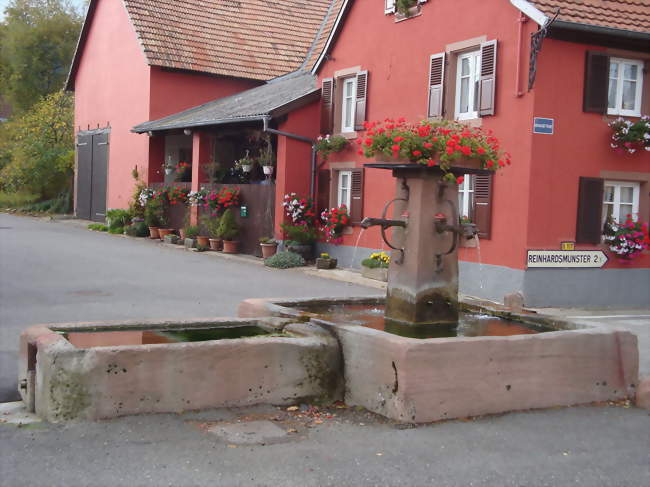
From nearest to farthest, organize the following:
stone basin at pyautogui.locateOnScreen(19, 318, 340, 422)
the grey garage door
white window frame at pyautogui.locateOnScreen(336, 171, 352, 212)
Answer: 1. stone basin at pyautogui.locateOnScreen(19, 318, 340, 422)
2. white window frame at pyautogui.locateOnScreen(336, 171, 352, 212)
3. the grey garage door

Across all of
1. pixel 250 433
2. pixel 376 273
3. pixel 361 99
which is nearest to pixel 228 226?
pixel 361 99

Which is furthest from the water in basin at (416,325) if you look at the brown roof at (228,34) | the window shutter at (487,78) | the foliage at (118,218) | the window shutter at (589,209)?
the foliage at (118,218)

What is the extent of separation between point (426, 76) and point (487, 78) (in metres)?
1.95

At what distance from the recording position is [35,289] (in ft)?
41.9

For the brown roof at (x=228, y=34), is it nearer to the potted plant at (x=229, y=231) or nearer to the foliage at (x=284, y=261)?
the potted plant at (x=229, y=231)

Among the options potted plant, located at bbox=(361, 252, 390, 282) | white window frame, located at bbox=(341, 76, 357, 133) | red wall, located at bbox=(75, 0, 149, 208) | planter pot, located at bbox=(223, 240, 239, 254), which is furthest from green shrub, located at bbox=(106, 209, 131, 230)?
potted plant, located at bbox=(361, 252, 390, 282)

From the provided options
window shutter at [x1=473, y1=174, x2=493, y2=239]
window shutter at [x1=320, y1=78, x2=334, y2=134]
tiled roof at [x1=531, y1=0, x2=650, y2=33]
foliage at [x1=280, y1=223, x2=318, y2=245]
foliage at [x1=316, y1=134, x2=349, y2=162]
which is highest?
tiled roof at [x1=531, y1=0, x2=650, y2=33]

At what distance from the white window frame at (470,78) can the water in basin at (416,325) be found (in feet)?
24.9

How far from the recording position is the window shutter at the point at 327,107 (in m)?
19.0

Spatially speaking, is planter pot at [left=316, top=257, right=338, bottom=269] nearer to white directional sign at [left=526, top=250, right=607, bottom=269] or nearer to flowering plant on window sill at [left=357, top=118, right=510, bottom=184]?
white directional sign at [left=526, top=250, right=607, bottom=269]

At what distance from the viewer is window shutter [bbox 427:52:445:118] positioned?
1565cm

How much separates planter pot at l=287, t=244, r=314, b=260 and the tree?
2762cm

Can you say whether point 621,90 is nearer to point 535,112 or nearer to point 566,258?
point 535,112

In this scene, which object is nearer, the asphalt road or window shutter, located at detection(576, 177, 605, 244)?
the asphalt road
